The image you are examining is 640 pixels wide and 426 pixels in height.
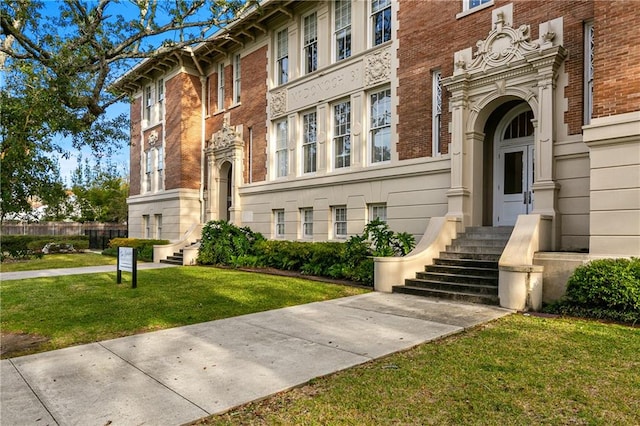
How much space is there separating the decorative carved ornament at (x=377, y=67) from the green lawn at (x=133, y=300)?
283 inches

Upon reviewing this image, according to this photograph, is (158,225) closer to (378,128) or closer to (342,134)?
(342,134)

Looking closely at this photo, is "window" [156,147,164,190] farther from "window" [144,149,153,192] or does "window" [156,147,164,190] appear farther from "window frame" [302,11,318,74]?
"window frame" [302,11,318,74]

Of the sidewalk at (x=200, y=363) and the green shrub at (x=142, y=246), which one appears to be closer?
the sidewalk at (x=200, y=363)

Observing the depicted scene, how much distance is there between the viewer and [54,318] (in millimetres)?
7520

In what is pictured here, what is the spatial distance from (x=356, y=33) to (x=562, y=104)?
25.3 feet

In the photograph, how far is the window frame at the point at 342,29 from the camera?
1580cm

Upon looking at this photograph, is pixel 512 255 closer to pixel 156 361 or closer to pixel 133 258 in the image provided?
pixel 156 361

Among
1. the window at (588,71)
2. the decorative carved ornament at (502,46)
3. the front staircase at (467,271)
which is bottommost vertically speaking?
the front staircase at (467,271)

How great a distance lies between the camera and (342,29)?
16.0 meters

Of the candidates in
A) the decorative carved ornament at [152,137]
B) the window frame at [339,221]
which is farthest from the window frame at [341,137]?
the decorative carved ornament at [152,137]

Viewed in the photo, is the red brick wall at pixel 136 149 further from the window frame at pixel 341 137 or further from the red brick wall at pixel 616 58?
the red brick wall at pixel 616 58

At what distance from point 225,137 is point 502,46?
13516 mm

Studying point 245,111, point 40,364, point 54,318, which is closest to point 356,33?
point 245,111

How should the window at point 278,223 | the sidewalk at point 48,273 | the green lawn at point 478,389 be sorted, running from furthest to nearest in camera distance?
the window at point 278,223
the sidewalk at point 48,273
the green lawn at point 478,389
